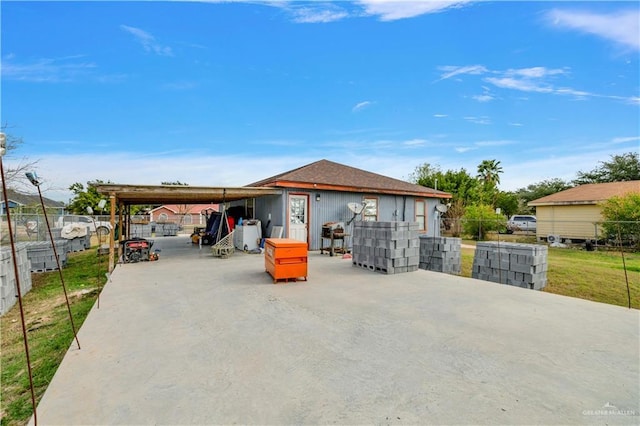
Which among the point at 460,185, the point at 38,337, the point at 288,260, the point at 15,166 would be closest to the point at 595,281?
the point at 288,260

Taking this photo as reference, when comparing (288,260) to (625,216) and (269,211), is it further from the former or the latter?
(625,216)

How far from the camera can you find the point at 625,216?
46.2 ft

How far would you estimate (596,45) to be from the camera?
Result: 947 centimetres

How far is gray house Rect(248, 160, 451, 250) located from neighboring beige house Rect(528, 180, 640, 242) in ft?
30.2

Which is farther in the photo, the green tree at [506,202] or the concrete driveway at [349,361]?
the green tree at [506,202]

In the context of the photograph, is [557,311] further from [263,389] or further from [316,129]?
[316,129]

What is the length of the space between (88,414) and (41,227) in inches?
538

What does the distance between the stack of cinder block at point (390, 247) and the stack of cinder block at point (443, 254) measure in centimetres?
196

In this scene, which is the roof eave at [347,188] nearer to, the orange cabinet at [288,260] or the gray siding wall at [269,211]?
the gray siding wall at [269,211]

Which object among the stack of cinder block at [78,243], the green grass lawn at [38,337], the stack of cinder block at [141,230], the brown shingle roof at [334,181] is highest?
the brown shingle roof at [334,181]

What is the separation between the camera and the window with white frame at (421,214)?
1467 cm

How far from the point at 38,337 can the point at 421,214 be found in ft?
47.0

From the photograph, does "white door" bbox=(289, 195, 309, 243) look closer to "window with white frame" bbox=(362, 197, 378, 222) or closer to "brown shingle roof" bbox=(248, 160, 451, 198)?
"brown shingle roof" bbox=(248, 160, 451, 198)

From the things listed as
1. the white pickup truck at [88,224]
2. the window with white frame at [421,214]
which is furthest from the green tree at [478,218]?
the white pickup truck at [88,224]
